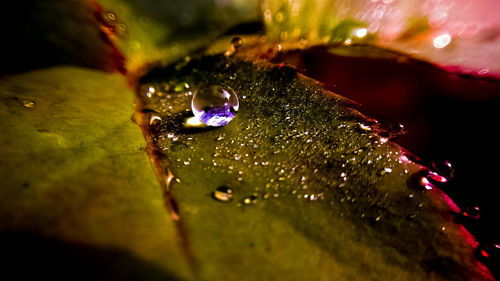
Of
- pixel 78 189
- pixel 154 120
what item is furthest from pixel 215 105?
pixel 78 189

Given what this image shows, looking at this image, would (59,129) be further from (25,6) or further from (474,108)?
(474,108)

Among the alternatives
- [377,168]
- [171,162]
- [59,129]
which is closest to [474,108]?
[377,168]

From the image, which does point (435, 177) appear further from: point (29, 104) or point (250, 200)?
point (29, 104)

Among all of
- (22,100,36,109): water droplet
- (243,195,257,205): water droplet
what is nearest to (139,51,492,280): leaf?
(243,195,257,205): water droplet

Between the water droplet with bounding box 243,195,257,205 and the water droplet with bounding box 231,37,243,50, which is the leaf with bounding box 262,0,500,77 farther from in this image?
the water droplet with bounding box 243,195,257,205

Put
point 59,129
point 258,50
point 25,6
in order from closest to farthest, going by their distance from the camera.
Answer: point 59,129, point 25,6, point 258,50

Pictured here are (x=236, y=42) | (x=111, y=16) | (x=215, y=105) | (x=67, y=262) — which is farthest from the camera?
(x=236, y=42)
